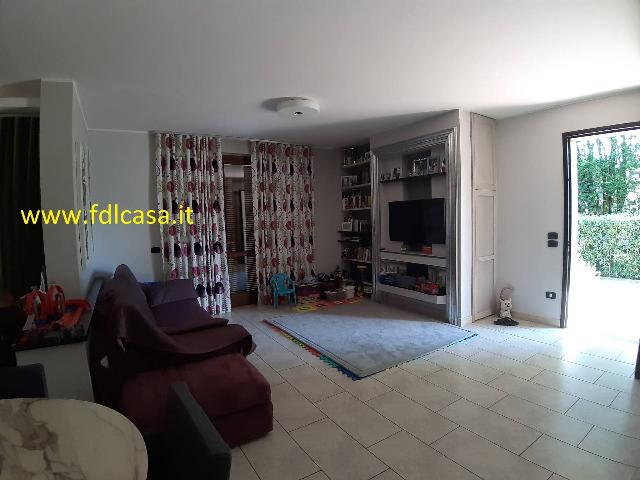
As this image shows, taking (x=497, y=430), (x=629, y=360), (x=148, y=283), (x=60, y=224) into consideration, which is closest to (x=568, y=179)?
(x=629, y=360)

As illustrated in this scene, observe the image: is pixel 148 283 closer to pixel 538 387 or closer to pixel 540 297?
pixel 538 387

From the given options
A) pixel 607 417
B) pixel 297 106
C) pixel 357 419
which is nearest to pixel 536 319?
pixel 607 417

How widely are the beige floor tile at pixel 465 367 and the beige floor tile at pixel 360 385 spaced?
71cm

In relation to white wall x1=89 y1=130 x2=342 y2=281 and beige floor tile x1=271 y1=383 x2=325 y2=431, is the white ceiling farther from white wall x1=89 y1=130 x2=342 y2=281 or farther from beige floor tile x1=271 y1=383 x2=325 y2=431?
beige floor tile x1=271 y1=383 x2=325 y2=431

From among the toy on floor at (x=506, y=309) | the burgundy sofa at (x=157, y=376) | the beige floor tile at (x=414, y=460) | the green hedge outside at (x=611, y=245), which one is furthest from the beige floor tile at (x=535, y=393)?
the green hedge outside at (x=611, y=245)

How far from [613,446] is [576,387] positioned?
70cm

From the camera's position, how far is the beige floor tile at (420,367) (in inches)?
114

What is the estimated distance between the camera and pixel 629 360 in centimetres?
300

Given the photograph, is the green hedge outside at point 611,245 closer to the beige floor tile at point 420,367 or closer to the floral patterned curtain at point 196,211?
the beige floor tile at point 420,367

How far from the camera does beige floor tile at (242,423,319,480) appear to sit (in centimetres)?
181

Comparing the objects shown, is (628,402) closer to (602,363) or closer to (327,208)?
(602,363)

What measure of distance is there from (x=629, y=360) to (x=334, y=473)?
2931 mm

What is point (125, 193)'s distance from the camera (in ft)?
14.1

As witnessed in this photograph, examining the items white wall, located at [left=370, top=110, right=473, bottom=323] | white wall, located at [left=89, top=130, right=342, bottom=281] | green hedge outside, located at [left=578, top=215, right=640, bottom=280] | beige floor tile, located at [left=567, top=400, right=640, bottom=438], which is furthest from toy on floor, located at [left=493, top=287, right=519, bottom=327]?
white wall, located at [left=89, top=130, right=342, bottom=281]
